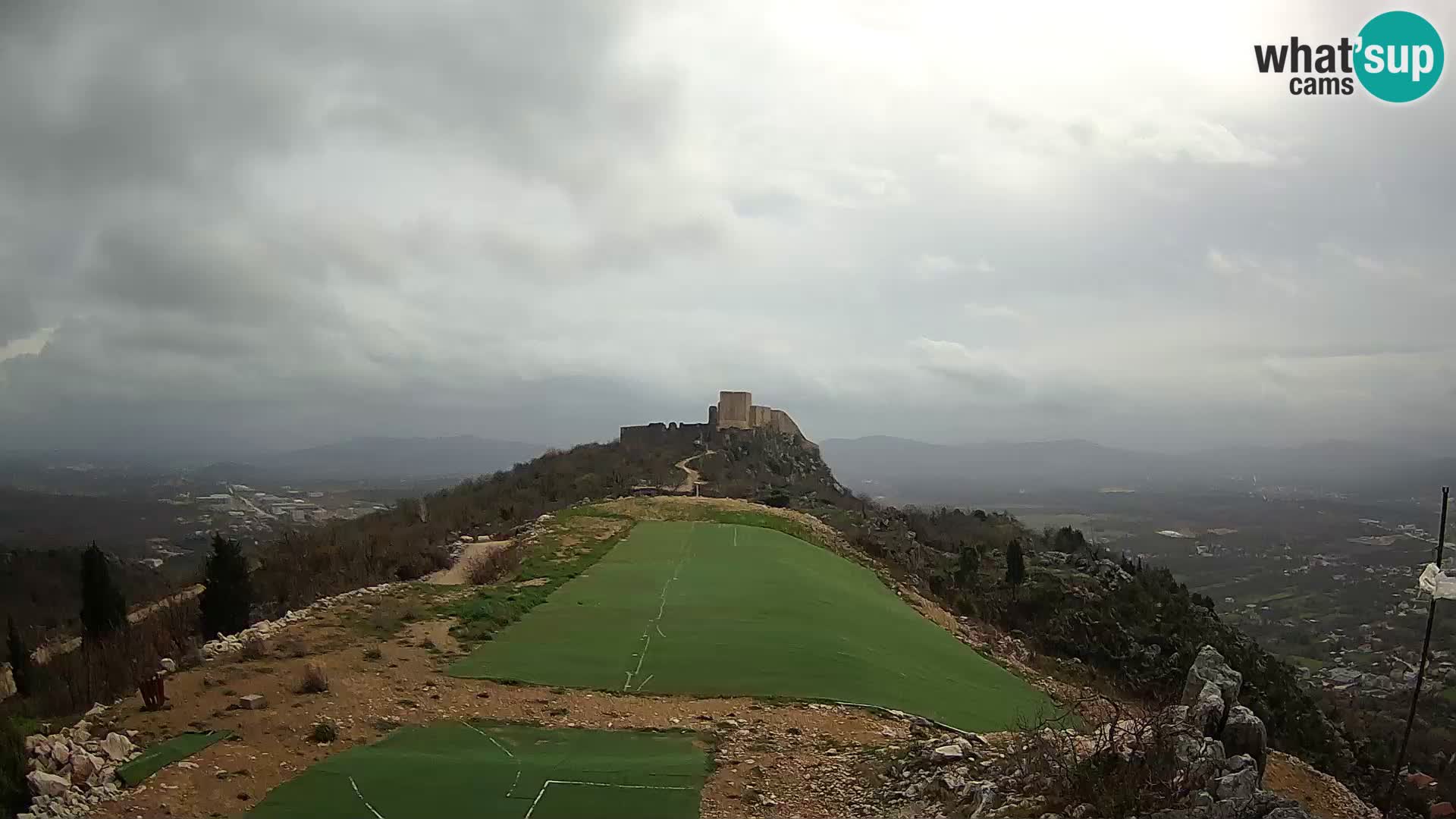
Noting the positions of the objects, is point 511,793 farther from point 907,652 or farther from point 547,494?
point 547,494

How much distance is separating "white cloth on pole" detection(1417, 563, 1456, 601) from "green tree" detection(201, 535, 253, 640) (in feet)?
60.7

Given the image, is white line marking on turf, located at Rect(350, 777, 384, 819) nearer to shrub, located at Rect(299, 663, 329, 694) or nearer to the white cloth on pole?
shrub, located at Rect(299, 663, 329, 694)

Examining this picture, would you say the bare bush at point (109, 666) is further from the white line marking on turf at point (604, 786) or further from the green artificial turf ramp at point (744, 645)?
the white line marking on turf at point (604, 786)

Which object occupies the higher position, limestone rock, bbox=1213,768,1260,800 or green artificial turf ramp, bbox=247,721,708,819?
limestone rock, bbox=1213,768,1260,800

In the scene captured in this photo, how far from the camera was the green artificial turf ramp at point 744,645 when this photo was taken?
12438 mm

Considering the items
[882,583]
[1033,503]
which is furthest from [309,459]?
[882,583]

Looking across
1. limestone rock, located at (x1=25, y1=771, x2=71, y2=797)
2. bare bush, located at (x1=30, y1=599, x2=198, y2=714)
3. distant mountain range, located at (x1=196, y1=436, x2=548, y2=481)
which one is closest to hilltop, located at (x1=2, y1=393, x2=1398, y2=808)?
bare bush, located at (x1=30, y1=599, x2=198, y2=714)

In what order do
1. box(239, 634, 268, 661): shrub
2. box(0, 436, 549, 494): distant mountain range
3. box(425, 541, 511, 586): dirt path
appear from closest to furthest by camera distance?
1. box(239, 634, 268, 661): shrub
2. box(425, 541, 511, 586): dirt path
3. box(0, 436, 549, 494): distant mountain range

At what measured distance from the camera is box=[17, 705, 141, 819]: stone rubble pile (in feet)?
22.7

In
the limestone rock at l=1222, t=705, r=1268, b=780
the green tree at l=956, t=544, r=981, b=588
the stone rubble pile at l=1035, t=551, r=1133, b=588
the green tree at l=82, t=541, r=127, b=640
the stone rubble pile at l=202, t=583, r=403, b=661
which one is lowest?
the stone rubble pile at l=1035, t=551, r=1133, b=588

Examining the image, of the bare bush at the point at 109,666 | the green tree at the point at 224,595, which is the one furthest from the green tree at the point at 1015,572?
the bare bush at the point at 109,666

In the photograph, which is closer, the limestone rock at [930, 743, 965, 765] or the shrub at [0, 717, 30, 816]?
the shrub at [0, 717, 30, 816]

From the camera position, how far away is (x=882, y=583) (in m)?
26.9

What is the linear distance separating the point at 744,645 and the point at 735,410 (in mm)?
57200
